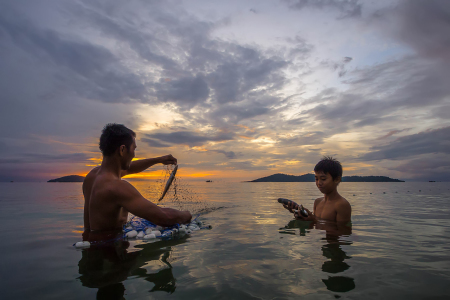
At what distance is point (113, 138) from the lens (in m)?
4.75

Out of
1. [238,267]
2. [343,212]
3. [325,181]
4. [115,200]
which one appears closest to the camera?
[238,267]

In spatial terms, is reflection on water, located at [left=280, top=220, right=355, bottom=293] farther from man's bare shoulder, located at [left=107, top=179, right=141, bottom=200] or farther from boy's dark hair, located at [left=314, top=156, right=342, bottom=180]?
man's bare shoulder, located at [left=107, top=179, right=141, bottom=200]

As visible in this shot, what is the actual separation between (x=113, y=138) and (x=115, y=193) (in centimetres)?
109

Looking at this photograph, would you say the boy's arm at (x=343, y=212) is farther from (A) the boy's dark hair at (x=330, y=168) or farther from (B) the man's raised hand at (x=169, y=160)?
(B) the man's raised hand at (x=169, y=160)

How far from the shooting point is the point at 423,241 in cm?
559

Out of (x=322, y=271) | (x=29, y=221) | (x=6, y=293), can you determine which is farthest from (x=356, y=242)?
(x=29, y=221)

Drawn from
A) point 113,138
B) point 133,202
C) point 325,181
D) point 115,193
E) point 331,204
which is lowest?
point 331,204

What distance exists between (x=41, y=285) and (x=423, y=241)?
746 centimetres

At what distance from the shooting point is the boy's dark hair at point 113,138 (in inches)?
187

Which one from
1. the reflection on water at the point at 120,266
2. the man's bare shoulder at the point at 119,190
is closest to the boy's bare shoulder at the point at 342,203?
the reflection on water at the point at 120,266

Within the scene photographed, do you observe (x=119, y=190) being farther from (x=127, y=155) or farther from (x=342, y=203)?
(x=342, y=203)

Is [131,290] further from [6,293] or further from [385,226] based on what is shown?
[385,226]

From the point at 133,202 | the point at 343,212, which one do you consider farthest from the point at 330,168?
the point at 133,202

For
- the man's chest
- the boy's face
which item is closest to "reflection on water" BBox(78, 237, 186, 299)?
the boy's face
